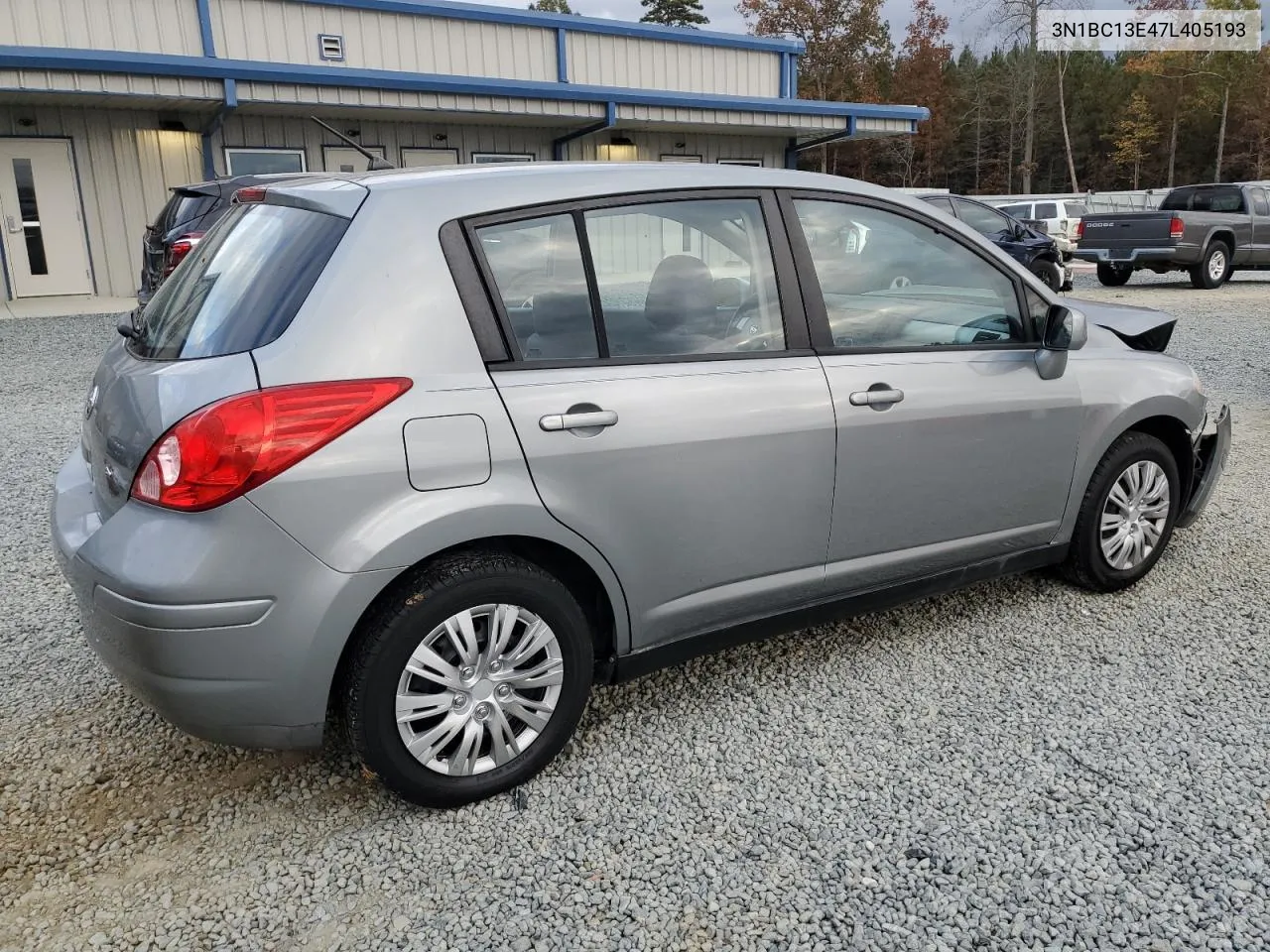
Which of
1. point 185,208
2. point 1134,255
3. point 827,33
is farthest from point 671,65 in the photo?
point 827,33

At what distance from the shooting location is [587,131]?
1806 cm

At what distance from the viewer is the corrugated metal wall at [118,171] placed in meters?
15.3

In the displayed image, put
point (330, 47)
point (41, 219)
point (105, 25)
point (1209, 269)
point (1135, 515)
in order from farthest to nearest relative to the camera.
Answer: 1. point (1209, 269)
2. point (330, 47)
3. point (41, 219)
4. point (105, 25)
5. point (1135, 515)

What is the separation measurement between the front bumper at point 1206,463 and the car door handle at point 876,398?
6.15 ft

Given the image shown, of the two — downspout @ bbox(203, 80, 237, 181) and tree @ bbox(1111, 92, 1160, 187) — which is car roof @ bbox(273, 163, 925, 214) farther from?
tree @ bbox(1111, 92, 1160, 187)

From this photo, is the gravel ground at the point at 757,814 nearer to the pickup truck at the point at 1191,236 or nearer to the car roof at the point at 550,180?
the car roof at the point at 550,180

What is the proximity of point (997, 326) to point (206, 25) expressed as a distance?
51.4 feet

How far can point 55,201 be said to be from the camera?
15359mm

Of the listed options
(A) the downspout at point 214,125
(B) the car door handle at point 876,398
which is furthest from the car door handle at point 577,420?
(A) the downspout at point 214,125

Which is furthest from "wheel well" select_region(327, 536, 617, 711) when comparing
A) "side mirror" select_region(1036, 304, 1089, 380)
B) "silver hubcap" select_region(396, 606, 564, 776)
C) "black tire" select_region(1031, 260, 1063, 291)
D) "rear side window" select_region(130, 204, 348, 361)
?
"black tire" select_region(1031, 260, 1063, 291)

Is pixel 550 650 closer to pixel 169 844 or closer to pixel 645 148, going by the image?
pixel 169 844

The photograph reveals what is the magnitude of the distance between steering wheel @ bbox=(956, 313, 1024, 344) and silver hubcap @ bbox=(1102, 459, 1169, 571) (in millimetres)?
798

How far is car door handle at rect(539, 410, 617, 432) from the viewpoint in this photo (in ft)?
8.56

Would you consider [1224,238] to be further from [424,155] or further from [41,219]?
[41,219]
